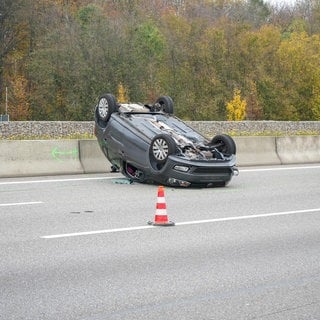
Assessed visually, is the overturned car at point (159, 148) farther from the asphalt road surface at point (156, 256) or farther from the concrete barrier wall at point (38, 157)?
the concrete barrier wall at point (38, 157)

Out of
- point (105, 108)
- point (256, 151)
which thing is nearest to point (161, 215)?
point (105, 108)

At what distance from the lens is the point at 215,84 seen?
72.1 metres

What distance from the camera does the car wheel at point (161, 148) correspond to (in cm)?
1484

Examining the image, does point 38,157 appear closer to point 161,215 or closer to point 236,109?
point 161,215

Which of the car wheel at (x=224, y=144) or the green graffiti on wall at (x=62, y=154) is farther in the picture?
the green graffiti on wall at (x=62, y=154)

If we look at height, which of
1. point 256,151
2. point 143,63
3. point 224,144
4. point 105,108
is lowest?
point 256,151

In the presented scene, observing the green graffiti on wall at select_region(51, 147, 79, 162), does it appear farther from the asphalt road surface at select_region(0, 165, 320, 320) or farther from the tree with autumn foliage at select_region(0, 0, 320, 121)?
the tree with autumn foliage at select_region(0, 0, 320, 121)

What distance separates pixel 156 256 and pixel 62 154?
391 inches

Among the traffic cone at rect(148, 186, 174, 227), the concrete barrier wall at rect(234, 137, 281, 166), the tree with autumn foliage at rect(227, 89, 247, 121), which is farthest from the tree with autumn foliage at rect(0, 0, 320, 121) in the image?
the traffic cone at rect(148, 186, 174, 227)

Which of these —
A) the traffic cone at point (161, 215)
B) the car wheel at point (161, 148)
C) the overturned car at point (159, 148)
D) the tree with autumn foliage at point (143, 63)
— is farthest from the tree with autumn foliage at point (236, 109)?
the traffic cone at point (161, 215)

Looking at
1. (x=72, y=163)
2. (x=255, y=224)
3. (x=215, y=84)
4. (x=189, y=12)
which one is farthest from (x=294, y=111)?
(x=255, y=224)

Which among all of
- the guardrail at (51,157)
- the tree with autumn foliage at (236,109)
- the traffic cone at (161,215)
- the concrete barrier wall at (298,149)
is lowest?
the tree with autumn foliage at (236,109)

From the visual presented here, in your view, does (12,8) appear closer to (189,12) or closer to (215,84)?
(215,84)

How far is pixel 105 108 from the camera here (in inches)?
651
